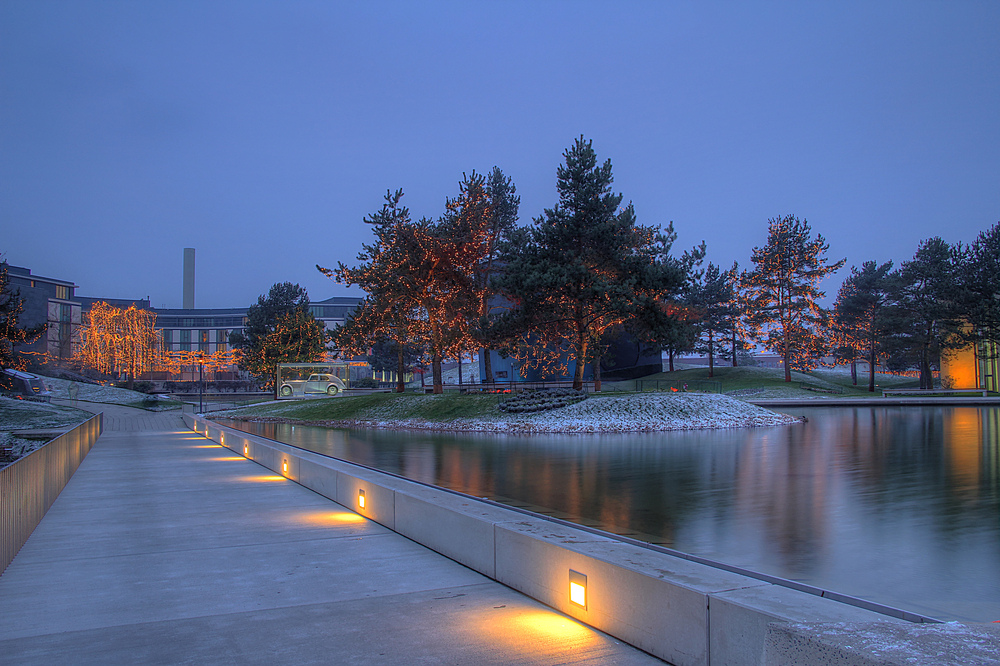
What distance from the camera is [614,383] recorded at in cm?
5438

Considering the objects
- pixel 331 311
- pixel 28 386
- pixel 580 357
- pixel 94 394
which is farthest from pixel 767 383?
pixel 331 311

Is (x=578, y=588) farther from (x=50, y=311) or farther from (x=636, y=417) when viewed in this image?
(x=50, y=311)

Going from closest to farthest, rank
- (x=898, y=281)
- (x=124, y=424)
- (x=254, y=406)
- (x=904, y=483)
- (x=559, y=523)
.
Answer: (x=559, y=523) < (x=904, y=483) < (x=124, y=424) < (x=254, y=406) < (x=898, y=281)

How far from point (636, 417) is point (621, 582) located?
20.3 meters

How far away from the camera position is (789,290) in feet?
167

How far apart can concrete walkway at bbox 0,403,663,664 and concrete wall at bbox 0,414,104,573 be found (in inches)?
8.3

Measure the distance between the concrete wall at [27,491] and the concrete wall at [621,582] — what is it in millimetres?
3452

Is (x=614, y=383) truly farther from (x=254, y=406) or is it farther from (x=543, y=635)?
(x=543, y=635)

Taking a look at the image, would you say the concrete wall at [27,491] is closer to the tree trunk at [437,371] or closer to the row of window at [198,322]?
the tree trunk at [437,371]

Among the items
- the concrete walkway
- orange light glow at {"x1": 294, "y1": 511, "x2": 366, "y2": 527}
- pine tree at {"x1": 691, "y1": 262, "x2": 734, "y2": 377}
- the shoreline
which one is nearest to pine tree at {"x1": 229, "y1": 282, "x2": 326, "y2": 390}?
the shoreline

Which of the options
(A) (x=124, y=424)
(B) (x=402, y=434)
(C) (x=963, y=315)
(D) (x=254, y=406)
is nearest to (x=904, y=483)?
(B) (x=402, y=434)

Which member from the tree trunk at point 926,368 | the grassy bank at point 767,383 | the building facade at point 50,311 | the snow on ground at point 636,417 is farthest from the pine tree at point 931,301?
the building facade at point 50,311

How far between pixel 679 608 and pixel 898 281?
5368cm

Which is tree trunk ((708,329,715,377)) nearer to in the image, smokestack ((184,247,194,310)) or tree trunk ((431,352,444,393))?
tree trunk ((431,352,444,393))
